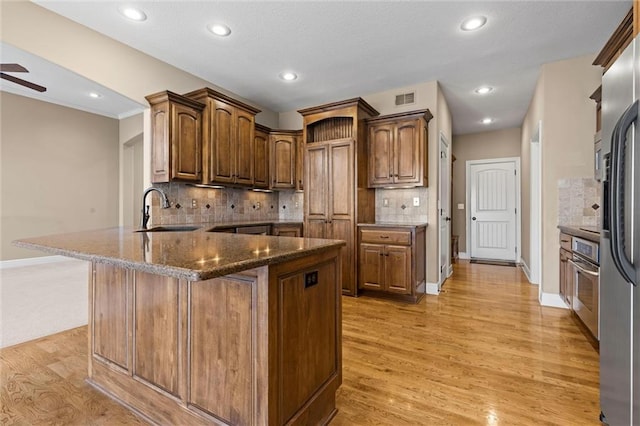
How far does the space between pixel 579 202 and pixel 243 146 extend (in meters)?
4.19

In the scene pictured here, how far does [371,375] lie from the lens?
2.07 metres

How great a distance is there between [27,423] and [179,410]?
93 centimetres

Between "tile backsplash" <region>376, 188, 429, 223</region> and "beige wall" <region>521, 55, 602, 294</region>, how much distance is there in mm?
1375

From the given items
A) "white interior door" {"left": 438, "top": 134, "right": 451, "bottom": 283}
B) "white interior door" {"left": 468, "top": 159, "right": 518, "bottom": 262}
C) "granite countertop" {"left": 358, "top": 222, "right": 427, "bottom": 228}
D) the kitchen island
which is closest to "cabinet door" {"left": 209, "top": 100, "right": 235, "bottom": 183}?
"granite countertop" {"left": 358, "top": 222, "right": 427, "bottom": 228}

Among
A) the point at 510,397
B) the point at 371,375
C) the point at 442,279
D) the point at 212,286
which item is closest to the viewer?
the point at 212,286

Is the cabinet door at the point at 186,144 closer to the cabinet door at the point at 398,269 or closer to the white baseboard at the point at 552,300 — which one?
the cabinet door at the point at 398,269

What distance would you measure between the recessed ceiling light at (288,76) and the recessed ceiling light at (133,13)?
65.1 inches

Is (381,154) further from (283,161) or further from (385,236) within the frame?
(283,161)

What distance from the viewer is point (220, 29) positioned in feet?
9.78

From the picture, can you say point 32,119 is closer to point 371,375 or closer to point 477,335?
point 371,375

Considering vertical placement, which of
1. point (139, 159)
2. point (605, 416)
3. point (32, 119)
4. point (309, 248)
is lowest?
point (605, 416)

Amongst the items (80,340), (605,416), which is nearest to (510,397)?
(605,416)

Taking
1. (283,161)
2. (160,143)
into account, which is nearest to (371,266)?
(283,161)

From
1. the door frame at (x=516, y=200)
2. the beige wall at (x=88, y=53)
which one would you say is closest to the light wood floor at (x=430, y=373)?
the beige wall at (x=88, y=53)
